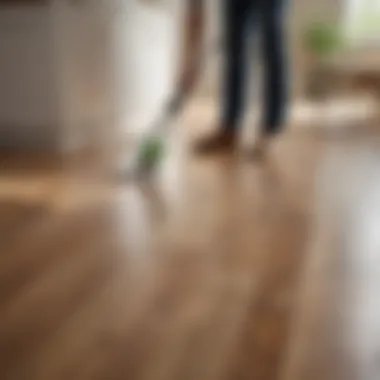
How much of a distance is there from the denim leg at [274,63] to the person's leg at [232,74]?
0.07 meters

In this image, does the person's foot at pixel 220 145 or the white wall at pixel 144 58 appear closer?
the person's foot at pixel 220 145

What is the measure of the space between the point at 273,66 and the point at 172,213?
0.95 metres

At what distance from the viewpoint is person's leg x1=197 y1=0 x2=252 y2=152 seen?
8.84 feet

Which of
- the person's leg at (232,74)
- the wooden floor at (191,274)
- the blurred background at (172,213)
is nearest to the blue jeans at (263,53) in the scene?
the person's leg at (232,74)

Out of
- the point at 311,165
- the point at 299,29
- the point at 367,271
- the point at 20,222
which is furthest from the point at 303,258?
the point at 299,29

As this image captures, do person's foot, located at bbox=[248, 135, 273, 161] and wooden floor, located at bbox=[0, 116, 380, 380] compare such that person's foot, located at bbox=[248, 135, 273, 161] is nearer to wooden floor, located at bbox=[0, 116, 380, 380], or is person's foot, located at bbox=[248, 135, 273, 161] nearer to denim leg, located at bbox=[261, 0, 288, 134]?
denim leg, located at bbox=[261, 0, 288, 134]

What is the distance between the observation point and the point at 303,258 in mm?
1646


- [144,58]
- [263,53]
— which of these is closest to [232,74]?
[263,53]

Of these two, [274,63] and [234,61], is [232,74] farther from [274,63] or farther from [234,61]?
[274,63]

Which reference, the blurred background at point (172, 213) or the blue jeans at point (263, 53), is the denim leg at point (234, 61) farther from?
the blurred background at point (172, 213)

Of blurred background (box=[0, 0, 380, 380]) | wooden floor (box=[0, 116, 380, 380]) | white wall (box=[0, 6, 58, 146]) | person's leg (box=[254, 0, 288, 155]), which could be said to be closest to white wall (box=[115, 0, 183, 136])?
blurred background (box=[0, 0, 380, 380])

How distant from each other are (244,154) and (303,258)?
1.06 meters

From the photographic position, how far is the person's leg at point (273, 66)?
8.80ft

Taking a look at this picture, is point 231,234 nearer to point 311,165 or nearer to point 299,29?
point 311,165
